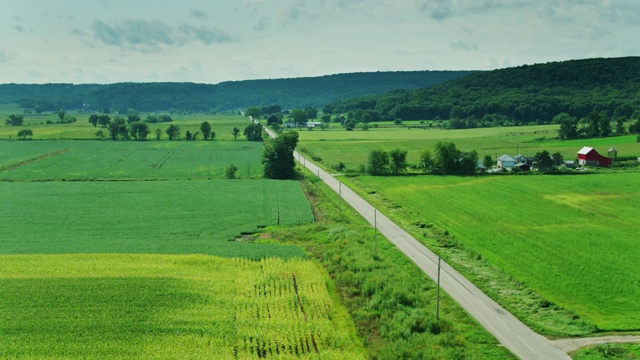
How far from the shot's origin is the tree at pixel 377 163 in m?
94.0

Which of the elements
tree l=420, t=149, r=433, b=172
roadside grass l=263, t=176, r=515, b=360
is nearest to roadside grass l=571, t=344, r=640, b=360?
roadside grass l=263, t=176, r=515, b=360

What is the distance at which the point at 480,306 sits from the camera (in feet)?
116

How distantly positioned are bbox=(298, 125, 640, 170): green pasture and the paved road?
165ft

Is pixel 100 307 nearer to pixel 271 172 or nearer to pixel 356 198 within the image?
pixel 356 198

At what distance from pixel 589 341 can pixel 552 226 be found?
26137mm

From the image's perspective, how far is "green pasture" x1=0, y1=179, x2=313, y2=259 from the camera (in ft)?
162

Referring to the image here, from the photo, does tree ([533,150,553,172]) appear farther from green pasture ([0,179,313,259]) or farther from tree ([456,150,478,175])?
green pasture ([0,179,313,259])

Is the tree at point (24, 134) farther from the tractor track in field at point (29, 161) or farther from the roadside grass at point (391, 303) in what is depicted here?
the roadside grass at point (391, 303)

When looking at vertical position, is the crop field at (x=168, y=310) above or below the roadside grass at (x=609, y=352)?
above

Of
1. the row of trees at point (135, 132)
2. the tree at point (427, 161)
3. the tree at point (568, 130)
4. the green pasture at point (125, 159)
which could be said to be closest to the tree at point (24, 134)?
the green pasture at point (125, 159)

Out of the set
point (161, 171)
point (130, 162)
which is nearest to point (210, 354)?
point (161, 171)

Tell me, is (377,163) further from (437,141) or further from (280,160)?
(437,141)

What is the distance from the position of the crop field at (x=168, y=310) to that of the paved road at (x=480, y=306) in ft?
26.8

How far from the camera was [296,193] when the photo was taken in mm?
77062
